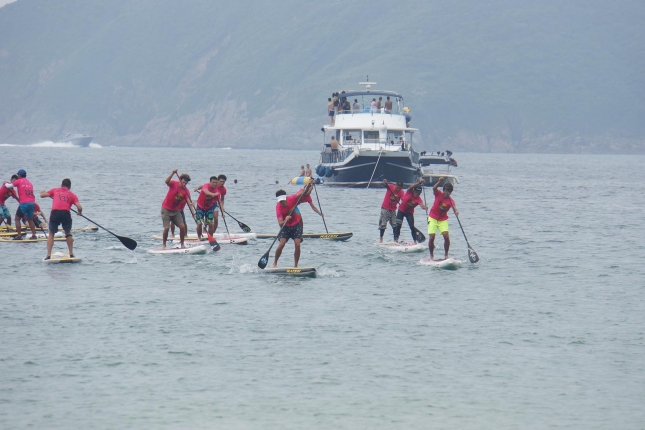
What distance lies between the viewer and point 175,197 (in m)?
23.8

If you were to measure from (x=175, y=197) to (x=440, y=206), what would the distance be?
624 cm

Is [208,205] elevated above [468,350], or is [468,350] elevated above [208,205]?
[208,205]

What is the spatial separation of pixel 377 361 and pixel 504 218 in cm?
2719

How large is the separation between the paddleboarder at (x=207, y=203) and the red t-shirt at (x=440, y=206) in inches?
230

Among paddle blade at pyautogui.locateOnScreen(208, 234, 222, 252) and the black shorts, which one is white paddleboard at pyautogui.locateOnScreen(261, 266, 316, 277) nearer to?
paddle blade at pyautogui.locateOnScreen(208, 234, 222, 252)

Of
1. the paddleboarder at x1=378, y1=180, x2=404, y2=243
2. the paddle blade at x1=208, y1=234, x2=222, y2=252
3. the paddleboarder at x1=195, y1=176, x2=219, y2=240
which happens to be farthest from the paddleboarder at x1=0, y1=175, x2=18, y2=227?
the paddleboarder at x1=378, y1=180, x2=404, y2=243

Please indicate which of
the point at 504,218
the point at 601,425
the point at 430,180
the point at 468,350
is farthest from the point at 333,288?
the point at 430,180

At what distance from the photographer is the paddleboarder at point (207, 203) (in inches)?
1003

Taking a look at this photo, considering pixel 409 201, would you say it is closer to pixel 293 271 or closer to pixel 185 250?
pixel 293 271

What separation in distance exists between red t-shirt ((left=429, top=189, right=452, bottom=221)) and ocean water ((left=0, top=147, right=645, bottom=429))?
136 centimetres

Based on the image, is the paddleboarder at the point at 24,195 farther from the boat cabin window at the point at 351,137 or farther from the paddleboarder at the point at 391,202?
the boat cabin window at the point at 351,137

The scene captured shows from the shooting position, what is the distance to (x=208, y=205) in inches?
1014

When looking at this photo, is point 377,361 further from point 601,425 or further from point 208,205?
point 208,205

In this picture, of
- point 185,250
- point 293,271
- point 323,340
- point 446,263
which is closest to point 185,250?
point 185,250
